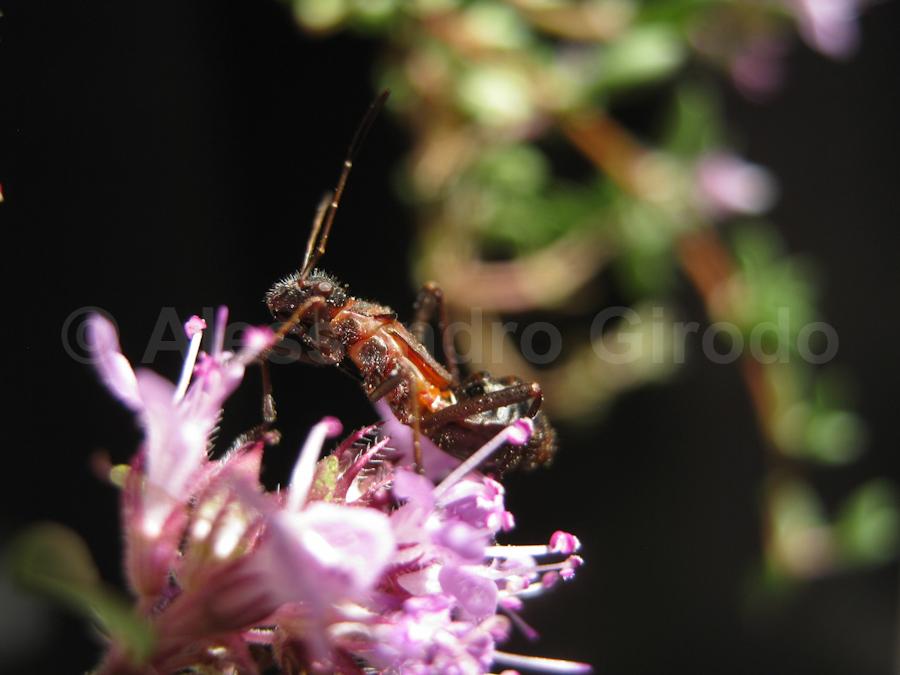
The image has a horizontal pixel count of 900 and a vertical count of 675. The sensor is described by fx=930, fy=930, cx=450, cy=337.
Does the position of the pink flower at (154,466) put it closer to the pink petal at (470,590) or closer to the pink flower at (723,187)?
the pink petal at (470,590)

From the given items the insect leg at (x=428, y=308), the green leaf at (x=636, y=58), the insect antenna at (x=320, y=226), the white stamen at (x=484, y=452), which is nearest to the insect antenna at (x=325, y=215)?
the insect antenna at (x=320, y=226)

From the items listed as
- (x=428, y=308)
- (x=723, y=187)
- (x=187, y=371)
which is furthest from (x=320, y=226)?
(x=723, y=187)

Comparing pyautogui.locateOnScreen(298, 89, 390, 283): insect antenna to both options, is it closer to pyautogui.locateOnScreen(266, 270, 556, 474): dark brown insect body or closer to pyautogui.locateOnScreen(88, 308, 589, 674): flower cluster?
pyautogui.locateOnScreen(266, 270, 556, 474): dark brown insect body

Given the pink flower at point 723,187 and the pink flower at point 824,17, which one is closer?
the pink flower at point 824,17

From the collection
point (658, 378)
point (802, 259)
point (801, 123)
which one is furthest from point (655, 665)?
point (801, 123)

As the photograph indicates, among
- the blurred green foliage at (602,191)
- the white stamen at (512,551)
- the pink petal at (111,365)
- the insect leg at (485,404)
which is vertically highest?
the blurred green foliage at (602,191)

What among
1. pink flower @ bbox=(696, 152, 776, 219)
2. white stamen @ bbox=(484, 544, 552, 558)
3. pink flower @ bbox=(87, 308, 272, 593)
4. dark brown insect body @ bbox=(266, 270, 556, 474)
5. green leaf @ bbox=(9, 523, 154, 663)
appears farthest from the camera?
pink flower @ bbox=(696, 152, 776, 219)

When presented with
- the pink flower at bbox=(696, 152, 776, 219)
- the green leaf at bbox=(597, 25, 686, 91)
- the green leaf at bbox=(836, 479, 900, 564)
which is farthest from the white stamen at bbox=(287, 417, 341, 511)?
the green leaf at bbox=(836, 479, 900, 564)
